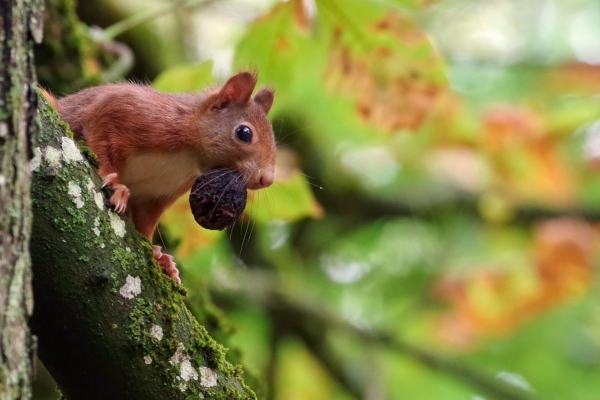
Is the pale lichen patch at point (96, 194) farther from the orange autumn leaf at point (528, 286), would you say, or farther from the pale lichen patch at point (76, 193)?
the orange autumn leaf at point (528, 286)

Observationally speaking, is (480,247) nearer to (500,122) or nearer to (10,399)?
(500,122)

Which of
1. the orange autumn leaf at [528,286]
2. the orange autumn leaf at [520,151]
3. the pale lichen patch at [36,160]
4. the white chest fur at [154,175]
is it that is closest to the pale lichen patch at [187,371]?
the pale lichen patch at [36,160]

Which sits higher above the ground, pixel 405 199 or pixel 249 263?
pixel 405 199

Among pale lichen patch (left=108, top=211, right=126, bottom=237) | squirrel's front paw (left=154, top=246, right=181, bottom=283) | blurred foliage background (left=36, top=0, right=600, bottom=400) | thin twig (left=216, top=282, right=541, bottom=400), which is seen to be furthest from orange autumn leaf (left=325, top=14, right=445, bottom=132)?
pale lichen patch (left=108, top=211, right=126, bottom=237)

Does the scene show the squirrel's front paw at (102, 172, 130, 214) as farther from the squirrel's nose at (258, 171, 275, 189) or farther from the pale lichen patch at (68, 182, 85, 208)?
the squirrel's nose at (258, 171, 275, 189)

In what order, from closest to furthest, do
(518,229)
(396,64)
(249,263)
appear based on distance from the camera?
(396,64)
(249,263)
(518,229)

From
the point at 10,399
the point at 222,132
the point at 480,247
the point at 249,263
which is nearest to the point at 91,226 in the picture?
the point at 10,399

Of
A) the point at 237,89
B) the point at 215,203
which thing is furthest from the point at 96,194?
the point at 237,89

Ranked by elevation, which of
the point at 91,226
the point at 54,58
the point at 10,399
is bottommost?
the point at 10,399
